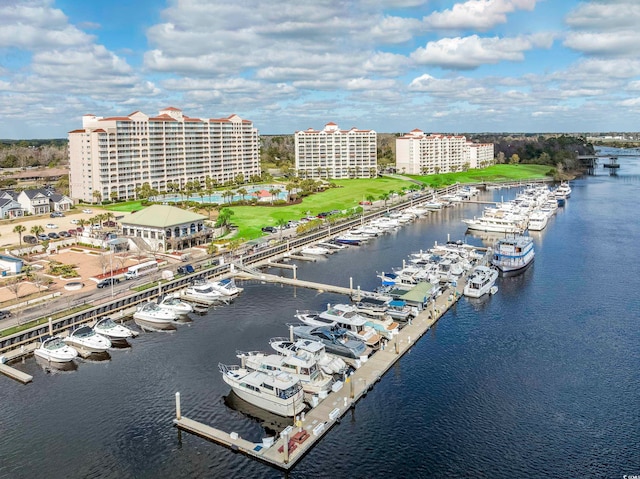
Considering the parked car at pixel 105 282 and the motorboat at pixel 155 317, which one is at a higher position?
the parked car at pixel 105 282

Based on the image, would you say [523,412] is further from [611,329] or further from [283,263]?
[283,263]

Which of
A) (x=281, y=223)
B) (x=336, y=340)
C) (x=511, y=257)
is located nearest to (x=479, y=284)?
(x=511, y=257)

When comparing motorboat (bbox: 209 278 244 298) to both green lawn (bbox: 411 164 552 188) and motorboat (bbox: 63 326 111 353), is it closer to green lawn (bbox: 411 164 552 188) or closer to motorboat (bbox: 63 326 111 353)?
motorboat (bbox: 63 326 111 353)

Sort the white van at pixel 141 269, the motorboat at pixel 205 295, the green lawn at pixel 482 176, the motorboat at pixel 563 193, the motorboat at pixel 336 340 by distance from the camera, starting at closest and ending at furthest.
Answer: the motorboat at pixel 336 340, the motorboat at pixel 205 295, the white van at pixel 141 269, the motorboat at pixel 563 193, the green lawn at pixel 482 176

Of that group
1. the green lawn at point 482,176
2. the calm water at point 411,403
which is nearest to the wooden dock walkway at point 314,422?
the calm water at point 411,403

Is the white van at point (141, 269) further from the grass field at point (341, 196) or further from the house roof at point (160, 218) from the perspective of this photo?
the grass field at point (341, 196)

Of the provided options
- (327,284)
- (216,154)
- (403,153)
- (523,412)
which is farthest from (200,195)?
(523,412)

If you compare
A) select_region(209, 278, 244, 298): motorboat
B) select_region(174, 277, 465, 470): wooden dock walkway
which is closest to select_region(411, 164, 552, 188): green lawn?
select_region(209, 278, 244, 298): motorboat
